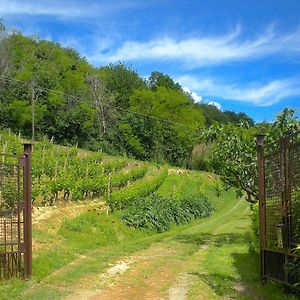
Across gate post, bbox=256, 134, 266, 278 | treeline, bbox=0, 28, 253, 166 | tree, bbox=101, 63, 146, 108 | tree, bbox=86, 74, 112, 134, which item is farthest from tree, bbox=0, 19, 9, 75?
gate post, bbox=256, 134, 266, 278

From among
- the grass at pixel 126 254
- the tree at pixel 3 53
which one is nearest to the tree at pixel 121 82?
the tree at pixel 3 53

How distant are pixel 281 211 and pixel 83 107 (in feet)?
155

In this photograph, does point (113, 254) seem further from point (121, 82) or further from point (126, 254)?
point (121, 82)

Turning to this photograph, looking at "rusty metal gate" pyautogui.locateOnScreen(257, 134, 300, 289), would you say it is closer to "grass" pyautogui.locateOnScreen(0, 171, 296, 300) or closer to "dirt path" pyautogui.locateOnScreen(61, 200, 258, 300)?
"grass" pyautogui.locateOnScreen(0, 171, 296, 300)

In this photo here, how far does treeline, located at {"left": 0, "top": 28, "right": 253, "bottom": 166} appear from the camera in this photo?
173 feet

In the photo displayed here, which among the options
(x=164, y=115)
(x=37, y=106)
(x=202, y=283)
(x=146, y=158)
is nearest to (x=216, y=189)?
(x=146, y=158)

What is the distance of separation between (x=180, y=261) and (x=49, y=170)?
15.5 meters

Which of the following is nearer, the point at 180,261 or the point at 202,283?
the point at 202,283

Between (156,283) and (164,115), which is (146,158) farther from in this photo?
(156,283)

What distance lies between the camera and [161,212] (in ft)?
81.5

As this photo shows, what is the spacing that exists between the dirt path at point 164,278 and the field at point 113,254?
2 centimetres

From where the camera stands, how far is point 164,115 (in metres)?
69.0

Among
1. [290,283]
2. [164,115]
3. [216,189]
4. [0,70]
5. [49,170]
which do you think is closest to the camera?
[290,283]

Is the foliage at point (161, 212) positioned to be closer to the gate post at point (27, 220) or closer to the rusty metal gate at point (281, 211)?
the gate post at point (27, 220)
